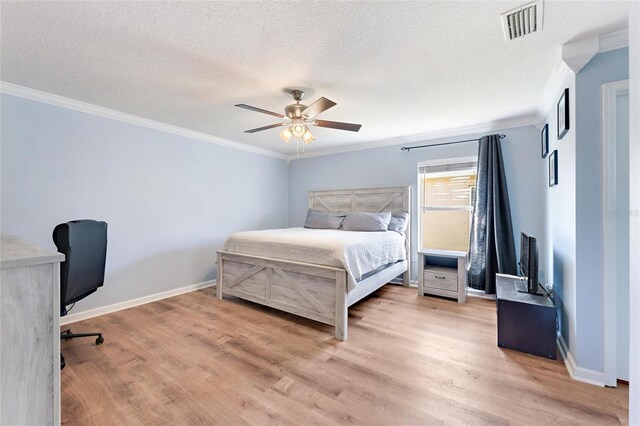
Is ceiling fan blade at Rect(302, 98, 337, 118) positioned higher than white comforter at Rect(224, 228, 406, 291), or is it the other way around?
ceiling fan blade at Rect(302, 98, 337, 118)

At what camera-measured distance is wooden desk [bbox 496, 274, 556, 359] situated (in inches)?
86.3

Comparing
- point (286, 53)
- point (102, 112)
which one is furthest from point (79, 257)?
point (286, 53)

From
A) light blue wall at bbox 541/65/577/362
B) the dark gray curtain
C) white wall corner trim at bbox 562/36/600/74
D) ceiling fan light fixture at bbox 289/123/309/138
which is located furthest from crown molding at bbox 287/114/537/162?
ceiling fan light fixture at bbox 289/123/309/138

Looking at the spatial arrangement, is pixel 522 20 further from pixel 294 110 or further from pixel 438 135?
pixel 438 135

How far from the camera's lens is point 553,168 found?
8.61ft

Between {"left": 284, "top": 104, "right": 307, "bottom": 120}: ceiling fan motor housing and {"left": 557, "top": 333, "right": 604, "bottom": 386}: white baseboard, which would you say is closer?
{"left": 557, "top": 333, "right": 604, "bottom": 386}: white baseboard

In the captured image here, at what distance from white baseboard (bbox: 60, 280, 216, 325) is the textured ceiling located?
231 centimetres

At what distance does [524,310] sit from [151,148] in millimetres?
4476

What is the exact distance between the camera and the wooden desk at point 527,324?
7.19 ft

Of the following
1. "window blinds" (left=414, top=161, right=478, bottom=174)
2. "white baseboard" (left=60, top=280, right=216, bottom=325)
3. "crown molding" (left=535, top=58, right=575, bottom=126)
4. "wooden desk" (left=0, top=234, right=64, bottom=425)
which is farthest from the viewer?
"window blinds" (left=414, top=161, right=478, bottom=174)

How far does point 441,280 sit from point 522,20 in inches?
115

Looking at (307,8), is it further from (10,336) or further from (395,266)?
(395,266)

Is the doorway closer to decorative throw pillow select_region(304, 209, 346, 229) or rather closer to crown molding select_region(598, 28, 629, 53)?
crown molding select_region(598, 28, 629, 53)

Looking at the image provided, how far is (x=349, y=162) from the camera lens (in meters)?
4.95
